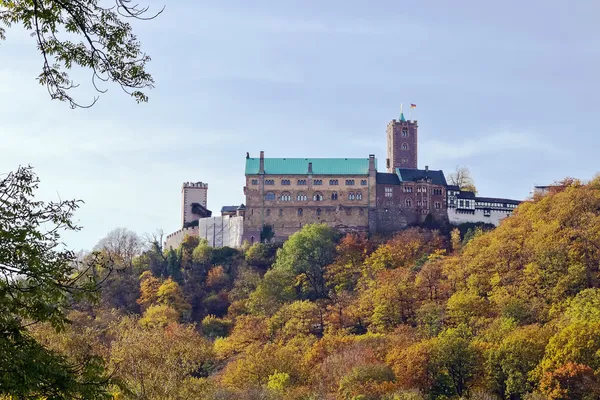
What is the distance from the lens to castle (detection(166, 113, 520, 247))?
104 meters

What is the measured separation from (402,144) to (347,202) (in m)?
15.4

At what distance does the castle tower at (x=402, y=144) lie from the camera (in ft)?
383

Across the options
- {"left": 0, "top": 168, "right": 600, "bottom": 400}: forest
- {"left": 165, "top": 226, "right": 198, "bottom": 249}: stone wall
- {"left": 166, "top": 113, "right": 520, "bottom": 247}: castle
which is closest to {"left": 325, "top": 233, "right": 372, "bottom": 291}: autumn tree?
{"left": 0, "top": 168, "right": 600, "bottom": 400}: forest

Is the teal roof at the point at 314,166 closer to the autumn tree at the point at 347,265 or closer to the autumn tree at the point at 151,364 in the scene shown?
the autumn tree at the point at 347,265

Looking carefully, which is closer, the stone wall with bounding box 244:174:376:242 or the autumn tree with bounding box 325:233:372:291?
the autumn tree with bounding box 325:233:372:291

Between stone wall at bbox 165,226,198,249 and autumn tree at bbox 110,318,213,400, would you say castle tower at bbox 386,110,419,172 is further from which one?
autumn tree at bbox 110,318,213,400

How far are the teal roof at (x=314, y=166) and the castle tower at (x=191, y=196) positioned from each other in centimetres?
627

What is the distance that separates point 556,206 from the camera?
3551 inches

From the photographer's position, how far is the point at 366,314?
8706cm

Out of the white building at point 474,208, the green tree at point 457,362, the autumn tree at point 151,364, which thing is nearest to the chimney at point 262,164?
the white building at point 474,208

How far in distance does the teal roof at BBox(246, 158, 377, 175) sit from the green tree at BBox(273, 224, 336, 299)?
11258 millimetres

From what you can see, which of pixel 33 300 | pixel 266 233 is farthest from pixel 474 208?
pixel 33 300

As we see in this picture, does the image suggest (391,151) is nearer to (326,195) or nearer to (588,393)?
(326,195)

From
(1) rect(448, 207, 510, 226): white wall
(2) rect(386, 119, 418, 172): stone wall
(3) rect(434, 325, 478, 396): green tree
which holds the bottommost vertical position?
(3) rect(434, 325, 478, 396): green tree
